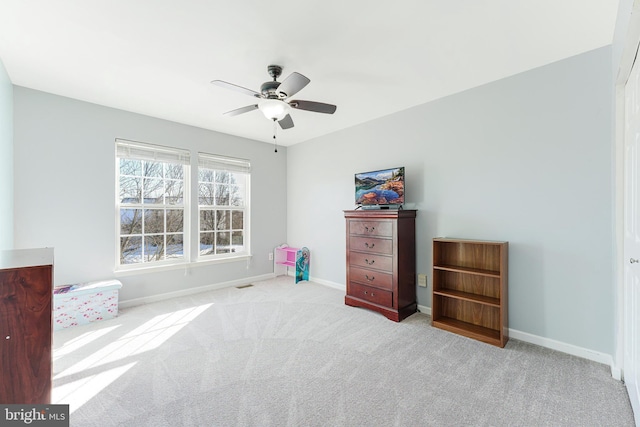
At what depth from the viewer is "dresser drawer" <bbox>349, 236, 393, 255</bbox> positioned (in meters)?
3.13

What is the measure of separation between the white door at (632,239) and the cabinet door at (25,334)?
9.34 feet

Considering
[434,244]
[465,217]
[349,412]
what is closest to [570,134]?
[465,217]

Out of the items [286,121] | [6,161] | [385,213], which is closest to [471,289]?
[385,213]

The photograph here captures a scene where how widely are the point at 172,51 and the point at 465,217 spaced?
318 centimetres

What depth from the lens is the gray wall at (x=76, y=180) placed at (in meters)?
2.86

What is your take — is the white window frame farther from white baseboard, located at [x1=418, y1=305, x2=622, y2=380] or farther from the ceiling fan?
white baseboard, located at [x1=418, y1=305, x2=622, y2=380]

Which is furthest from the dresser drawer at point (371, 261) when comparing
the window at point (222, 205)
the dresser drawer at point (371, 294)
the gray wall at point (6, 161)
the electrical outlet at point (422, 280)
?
the gray wall at point (6, 161)

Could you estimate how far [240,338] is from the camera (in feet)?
8.51

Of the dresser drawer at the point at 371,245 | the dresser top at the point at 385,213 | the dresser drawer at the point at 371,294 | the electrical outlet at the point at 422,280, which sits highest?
the dresser top at the point at 385,213

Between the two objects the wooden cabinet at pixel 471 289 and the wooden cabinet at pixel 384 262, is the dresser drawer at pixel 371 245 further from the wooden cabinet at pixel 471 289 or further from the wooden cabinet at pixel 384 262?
the wooden cabinet at pixel 471 289

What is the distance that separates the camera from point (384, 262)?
316 centimetres

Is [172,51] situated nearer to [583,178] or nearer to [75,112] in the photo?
[75,112]

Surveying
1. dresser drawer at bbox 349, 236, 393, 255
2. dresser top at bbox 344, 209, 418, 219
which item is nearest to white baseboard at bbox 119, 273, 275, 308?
dresser drawer at bbox 349, 236, 393, 255

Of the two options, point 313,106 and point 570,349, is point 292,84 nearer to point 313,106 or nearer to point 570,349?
point 313,106
